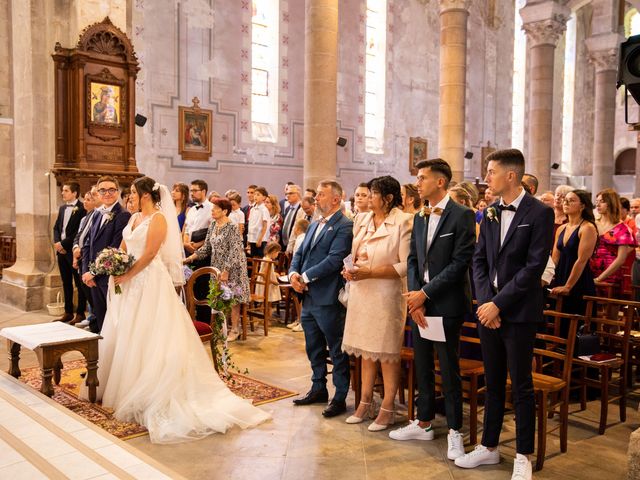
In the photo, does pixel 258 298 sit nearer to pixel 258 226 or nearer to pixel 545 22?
pixel 258 226

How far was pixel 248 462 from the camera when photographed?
3566 millimetres

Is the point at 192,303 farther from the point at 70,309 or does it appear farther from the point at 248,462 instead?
the point at 70,309

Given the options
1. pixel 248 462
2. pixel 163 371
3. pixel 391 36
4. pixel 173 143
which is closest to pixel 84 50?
pixel 173 143

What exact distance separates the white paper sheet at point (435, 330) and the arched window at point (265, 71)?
10.4m

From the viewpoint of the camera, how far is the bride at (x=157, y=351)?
4.14 m

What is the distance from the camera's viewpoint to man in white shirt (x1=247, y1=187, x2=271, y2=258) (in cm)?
923

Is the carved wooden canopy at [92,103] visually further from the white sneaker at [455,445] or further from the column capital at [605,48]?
the column capital at [605,48]

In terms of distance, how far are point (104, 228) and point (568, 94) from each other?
20534 millimetres

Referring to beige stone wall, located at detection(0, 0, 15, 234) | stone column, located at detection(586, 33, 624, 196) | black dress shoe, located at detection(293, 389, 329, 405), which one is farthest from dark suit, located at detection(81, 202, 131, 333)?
stone column, located at detection(586, 33, 624, 196)

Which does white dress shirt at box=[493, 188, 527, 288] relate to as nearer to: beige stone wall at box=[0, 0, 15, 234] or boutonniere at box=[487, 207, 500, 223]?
boutonniere at box=[487, 207, 500, 223]

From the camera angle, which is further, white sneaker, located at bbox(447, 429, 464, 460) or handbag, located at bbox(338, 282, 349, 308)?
handbag, located at bbox(338, 282, 349, 308)

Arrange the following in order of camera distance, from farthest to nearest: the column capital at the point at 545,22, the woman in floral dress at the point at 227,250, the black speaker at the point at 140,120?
1. the column capital at the point at 545,22
2. the black speaker at the point at 140,120
3. the woman in floral dress at the point at 227,250

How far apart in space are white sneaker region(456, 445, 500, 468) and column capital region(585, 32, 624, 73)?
1623 cm

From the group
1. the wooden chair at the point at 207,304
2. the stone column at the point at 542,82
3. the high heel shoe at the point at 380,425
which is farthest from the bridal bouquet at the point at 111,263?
the stone column at the point at 542,82
